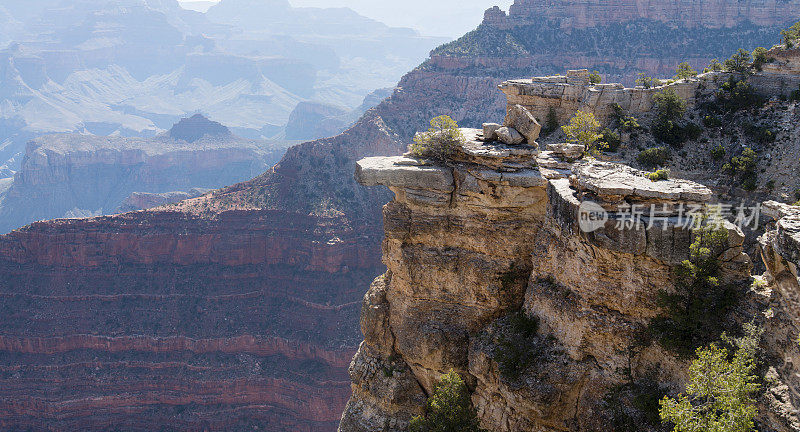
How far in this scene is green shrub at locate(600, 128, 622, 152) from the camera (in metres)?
42.7

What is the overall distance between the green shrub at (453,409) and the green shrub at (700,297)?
11.1m

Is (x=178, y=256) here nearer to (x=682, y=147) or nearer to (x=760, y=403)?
(x=682, y=147)

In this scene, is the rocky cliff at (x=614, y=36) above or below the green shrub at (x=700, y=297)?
above

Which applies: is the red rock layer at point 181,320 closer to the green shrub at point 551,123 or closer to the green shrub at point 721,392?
the green shrub at point 551,123

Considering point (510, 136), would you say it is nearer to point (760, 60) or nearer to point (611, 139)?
point (611, 139)

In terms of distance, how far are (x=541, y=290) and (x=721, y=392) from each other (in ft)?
32.4

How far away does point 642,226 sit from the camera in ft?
70.3

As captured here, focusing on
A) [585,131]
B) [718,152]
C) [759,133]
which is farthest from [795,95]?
[585,131]

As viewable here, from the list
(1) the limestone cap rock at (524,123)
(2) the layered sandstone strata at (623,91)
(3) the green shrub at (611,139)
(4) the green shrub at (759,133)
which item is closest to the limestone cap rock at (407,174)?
(1) the limestone cap rock at (524,123)

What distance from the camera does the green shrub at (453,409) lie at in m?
27.9

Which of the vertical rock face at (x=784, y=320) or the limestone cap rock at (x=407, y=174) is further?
the limestone cap rock at (x=407, y=174)

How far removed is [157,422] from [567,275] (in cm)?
7341

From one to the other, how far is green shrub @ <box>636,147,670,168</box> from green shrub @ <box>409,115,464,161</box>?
17.8 metres

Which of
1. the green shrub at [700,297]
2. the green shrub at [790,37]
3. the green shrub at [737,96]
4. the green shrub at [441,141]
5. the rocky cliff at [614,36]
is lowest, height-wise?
the green shrub at [700,297]
